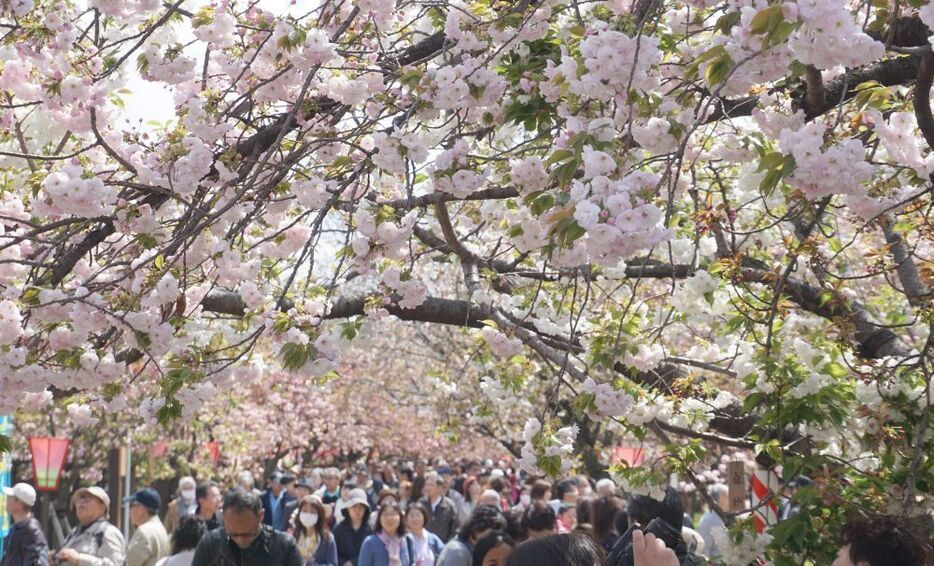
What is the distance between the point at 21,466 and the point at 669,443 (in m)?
23.3

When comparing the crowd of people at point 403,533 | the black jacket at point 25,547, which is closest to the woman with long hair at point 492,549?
the crowd of people at point 403,533

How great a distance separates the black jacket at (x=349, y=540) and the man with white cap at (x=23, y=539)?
2436 millimetres

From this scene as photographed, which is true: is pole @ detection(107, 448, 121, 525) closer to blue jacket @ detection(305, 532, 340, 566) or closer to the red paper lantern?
blue jacket @ detection(305, 532, 340, 566)

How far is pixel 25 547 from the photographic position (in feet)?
26.7

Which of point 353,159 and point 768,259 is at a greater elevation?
point 353,159

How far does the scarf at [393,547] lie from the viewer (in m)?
8.07

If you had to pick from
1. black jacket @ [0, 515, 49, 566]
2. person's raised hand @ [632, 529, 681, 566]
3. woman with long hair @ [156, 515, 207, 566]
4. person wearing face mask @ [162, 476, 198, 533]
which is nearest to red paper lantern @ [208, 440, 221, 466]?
person wearing face mask @ [162, 476, 198, 533]

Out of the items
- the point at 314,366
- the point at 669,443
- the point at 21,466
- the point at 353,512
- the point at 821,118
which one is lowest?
the point at 21,466

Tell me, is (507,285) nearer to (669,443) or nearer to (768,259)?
(768,259)

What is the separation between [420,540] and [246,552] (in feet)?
9.03

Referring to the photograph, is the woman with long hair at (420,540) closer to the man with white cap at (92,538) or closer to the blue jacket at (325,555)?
the blue jacket at (325,555)

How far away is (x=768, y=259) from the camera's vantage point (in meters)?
7.28

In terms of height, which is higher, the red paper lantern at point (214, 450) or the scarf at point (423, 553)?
the scarf at point (423, 553)

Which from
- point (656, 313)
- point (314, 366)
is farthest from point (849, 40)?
point (656, 313)
